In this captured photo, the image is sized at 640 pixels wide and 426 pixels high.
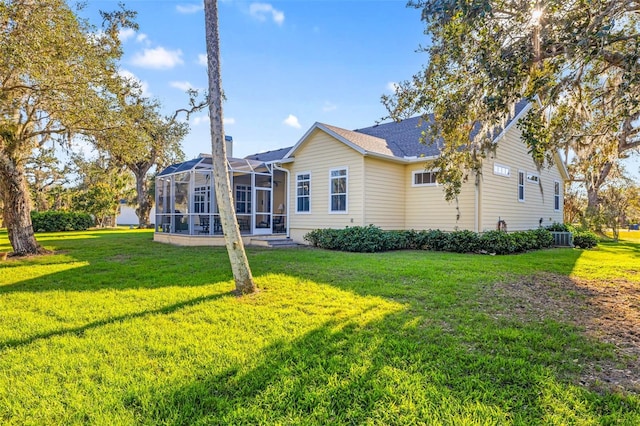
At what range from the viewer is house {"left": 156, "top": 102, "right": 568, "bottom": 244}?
1260cm

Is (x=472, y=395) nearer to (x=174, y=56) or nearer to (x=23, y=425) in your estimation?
(x=23, y=425)

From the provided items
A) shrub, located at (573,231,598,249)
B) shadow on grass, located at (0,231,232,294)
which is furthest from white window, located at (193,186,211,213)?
shrub, located at (573,231,598,249)

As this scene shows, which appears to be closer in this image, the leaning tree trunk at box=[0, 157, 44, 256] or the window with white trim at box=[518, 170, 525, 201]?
the leaning tree trunk at box=[0, 157, 44, 256]

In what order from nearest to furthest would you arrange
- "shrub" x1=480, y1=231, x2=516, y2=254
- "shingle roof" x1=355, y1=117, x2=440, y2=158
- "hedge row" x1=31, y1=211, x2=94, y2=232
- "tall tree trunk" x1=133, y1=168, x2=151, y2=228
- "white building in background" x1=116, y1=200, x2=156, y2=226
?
1. "shrub" x1=480, y1=231, x2=516, y2=254
2. "shingle roof" x1=355, y1=117, x2=440, y2=158
3. "hedge row" x1=31, y1=211, x2=94, y2=232
4. "tall tree trunk" x1=133, y1=168, x2=151, y2=228
5. "white building in background" x1=116, y1=200, x2=156, y2=226

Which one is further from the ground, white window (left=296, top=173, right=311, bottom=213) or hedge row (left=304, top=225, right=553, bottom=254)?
white window (left=296, top=173, right=311, bottom=213)

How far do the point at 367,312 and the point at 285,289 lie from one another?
5.95ft

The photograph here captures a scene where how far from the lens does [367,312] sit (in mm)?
4836

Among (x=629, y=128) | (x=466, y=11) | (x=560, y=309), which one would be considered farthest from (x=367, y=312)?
(x=629, y=128)

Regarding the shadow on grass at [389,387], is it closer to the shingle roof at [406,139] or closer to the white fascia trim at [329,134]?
the white fascia trim at [329,134]

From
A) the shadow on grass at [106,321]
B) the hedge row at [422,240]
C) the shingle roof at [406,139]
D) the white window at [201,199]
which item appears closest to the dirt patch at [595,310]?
the hedge row at [422,240]

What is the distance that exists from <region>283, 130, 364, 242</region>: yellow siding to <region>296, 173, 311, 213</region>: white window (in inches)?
6.4

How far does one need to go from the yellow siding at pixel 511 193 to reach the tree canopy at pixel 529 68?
4636 millimetres

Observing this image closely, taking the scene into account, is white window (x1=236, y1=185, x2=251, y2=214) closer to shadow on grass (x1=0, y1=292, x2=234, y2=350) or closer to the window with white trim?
shadow on grass (x1=0, y1=292, x2=234, y2=350)

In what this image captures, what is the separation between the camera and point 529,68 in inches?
218
